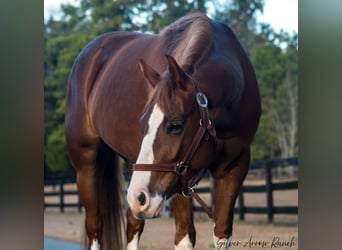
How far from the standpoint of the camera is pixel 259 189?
12.3 feet

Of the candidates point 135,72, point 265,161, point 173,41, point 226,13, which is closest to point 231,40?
point 173,41

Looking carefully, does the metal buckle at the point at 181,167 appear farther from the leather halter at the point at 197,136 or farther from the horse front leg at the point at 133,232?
the horse front leg at the point at 133,232

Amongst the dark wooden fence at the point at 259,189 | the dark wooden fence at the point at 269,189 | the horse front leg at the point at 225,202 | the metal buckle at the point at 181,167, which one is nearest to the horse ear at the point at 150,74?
the metal buckle at the point at 181,167

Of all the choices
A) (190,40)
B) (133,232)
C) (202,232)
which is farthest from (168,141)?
(202,232)

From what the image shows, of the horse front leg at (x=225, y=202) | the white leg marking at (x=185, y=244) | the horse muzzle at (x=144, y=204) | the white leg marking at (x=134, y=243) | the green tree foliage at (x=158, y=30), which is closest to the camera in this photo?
the horse muzzle at (x=144, y=204)

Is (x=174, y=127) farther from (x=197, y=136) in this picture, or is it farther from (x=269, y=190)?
(x=269, y=190)

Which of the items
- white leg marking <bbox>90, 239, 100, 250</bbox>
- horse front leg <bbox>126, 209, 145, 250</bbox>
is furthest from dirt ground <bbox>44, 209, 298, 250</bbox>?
horse front leg <bbox>126, 209, 145, 250</bbox>

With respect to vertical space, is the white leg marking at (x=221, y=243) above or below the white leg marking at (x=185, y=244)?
above

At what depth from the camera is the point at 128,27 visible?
9.75ft

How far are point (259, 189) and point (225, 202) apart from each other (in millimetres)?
1635

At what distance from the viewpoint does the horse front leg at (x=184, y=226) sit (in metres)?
2.29

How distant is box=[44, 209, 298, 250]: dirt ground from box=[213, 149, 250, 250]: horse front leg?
480 mm

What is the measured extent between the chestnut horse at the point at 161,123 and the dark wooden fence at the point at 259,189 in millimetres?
340

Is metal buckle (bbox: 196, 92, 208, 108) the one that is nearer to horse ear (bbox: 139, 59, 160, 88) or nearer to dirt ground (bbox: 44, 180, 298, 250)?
horse ear (bbox: 139, 59, 160, 88)
